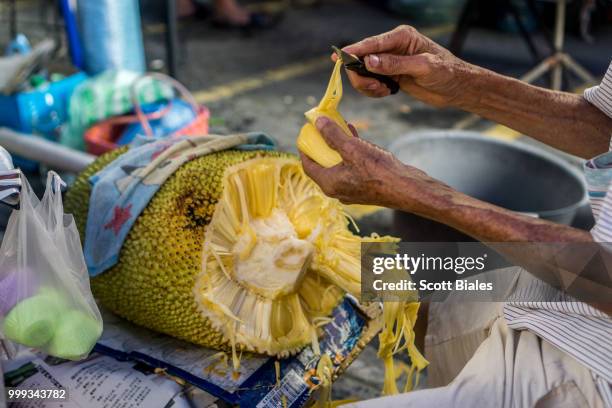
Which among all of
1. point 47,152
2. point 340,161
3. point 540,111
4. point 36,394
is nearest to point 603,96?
point 540,111

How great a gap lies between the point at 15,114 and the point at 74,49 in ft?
1.72

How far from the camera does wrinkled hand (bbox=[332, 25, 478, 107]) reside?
1.23 meters

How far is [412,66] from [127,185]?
24.2 inches

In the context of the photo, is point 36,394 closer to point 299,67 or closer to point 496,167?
point 496,167

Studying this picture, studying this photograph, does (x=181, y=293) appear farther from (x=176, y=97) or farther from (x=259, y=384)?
(x=176, y=97)

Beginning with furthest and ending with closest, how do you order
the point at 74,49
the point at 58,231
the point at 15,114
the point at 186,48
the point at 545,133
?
the point at 186,48, the point at 74,49, the point at 15,114, the point at 545,133, the point at 58,231

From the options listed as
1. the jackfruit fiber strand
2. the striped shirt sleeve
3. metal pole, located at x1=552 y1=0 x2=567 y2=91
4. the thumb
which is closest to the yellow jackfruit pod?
the jackfruit fiber strand

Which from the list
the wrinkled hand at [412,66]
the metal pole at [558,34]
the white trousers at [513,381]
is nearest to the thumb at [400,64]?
the wrinkled hand at [412,66]

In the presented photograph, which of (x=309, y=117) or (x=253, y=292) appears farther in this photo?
(x=253, y=292)

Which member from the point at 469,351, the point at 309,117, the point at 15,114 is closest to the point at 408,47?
the point at 309,117

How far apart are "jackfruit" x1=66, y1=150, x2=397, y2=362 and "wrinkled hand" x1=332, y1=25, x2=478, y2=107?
0.84 ft

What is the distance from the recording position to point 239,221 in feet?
4.17

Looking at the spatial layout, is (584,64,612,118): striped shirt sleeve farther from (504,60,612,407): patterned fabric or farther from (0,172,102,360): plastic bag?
(0,172,102,360): plastic bag

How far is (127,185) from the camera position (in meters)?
1.26
